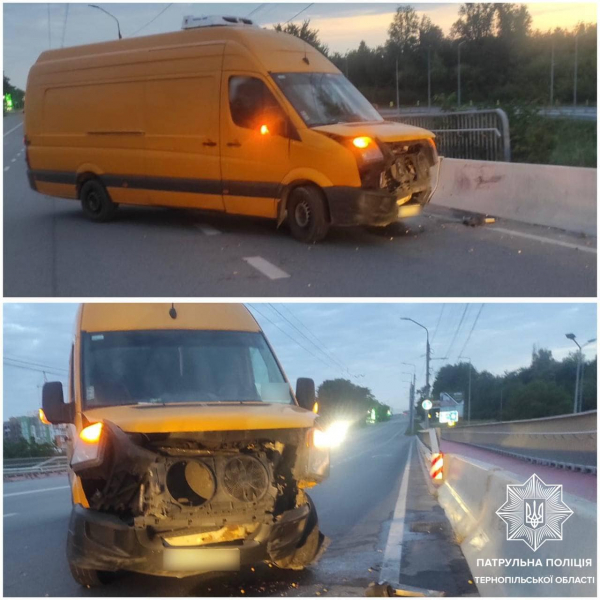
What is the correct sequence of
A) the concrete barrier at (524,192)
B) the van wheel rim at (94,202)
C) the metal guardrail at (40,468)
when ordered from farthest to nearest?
the van wheel rim at (94,202)
the concrete barrier at (524,192)
the metal guardrail at (40,468)

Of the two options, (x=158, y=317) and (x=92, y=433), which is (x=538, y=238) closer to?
(x=158, y=317)

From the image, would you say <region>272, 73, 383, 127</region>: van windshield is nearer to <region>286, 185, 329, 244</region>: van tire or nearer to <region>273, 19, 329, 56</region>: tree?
<region>273, 19, 329, 56</region>: tree

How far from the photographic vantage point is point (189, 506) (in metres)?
5.89

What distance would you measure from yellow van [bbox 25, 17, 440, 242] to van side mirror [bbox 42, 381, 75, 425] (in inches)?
195

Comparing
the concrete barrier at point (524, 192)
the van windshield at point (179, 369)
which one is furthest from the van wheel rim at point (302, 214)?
the van windshield at point (179, 369)

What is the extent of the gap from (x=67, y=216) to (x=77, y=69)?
2.47 metres

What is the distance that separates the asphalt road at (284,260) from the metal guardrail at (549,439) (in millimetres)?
4175

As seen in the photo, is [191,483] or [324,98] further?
[324,98]

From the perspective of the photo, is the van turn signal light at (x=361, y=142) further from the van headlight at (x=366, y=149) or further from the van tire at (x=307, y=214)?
the van tire at (x=307, y=214)

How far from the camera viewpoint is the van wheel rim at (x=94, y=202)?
13.2 metres

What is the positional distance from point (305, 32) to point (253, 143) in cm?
185

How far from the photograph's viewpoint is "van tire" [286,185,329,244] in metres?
10.7

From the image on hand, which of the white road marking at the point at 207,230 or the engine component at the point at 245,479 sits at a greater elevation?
the white road marking at the point at 207,230

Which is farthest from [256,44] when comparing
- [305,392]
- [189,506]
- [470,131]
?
[189,506]
